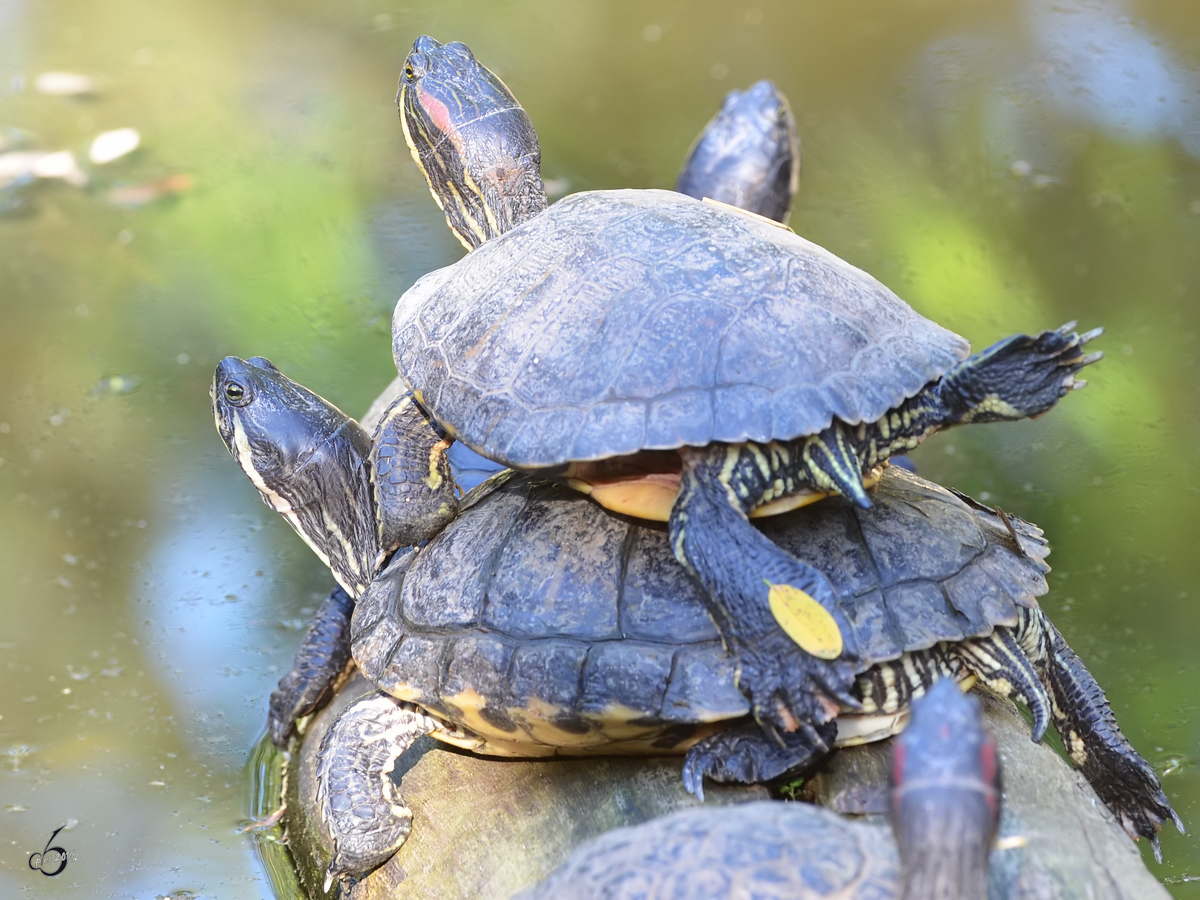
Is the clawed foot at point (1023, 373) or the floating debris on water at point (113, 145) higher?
the clawed foot at point (1023, 373)

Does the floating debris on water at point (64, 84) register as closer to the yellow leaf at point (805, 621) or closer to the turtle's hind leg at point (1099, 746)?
the yellow leaf at point (805, 621)

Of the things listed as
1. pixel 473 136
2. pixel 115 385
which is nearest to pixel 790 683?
pixel 473 136

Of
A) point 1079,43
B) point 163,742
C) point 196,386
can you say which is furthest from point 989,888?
point 1079,43

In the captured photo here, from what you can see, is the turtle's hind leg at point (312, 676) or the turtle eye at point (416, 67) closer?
the turtle's hind leg at point (312, 676)

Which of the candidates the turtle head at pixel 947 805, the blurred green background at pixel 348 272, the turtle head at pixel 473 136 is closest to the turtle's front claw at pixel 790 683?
the turtle head at pixel 947 805

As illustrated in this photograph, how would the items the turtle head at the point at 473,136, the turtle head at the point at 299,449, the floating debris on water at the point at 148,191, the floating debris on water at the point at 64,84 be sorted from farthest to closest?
the floating debris on water at the point at 64,84 → the floating debris on water at the point at 148,191 → the turtle head at the point at 473,136 → the turtle head at the point at 299,449

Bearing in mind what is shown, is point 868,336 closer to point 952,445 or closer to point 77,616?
point 952,445

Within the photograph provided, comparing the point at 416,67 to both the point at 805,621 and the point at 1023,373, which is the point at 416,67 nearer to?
the point at 1023,373
